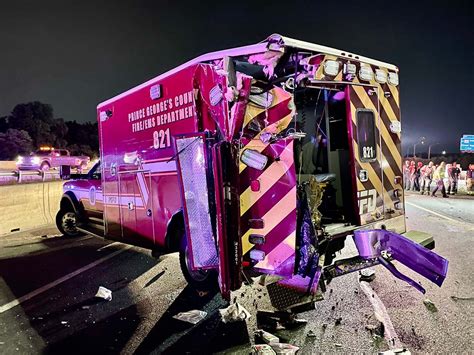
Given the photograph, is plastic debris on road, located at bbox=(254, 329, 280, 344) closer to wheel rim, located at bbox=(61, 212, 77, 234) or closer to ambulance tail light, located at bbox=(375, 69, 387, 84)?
ambulance tail light, located at bbox=(375, 69, 387, 84)

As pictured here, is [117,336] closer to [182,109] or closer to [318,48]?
[182,109]

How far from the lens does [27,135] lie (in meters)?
47.1

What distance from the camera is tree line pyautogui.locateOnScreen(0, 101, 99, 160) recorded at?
45031 mm

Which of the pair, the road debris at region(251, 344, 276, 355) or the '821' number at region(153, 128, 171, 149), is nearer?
the road debris at region(251, 344, 276, 355)

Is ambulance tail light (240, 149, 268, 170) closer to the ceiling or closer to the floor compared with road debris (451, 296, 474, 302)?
closer to the ceiling

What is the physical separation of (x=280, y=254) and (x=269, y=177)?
31.8 inches

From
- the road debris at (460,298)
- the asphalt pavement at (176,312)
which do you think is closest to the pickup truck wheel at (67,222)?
the asphalt pavement at (176,312)

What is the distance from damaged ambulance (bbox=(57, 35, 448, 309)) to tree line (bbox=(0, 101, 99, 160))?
46.0 metres

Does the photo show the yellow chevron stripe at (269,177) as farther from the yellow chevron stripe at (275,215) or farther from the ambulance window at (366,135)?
the ambulance window at (366,135)

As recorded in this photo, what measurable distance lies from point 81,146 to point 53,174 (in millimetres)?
39190

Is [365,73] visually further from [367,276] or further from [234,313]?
[234,313]

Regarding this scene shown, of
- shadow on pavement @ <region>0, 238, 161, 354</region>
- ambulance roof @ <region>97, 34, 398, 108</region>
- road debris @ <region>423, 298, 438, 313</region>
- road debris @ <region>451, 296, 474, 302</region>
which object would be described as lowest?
road debris @ <region>451, 296, 474, 302</region>

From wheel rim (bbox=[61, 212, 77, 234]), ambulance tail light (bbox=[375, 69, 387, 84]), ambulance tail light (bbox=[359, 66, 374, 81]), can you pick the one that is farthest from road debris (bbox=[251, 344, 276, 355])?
wheel rim (bbox=[61, 212, 77, 234])

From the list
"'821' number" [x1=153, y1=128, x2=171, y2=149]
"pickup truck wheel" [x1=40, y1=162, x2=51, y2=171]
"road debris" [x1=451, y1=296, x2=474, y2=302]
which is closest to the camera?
"road debris" [x1=451, y1=296, x2=474, y2=302]
